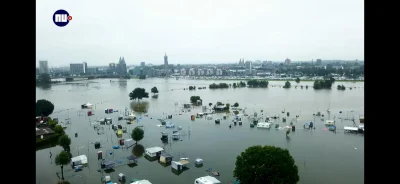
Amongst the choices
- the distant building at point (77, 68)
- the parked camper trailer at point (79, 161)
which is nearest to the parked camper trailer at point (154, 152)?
the parked camper trailer at point (79, 161)

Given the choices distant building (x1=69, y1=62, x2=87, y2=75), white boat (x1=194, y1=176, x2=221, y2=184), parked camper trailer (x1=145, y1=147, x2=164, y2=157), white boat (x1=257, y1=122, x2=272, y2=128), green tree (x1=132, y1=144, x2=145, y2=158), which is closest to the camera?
white boat (x1=194, y1=176, x2=221, y2=184)

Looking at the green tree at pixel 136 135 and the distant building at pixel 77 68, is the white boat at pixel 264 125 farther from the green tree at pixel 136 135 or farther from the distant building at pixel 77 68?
the distant building at pixel 77 68

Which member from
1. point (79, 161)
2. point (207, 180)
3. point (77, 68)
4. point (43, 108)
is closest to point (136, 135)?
point (79, 161)

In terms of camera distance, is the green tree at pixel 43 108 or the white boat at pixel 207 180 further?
the green tree at pixel 43 108

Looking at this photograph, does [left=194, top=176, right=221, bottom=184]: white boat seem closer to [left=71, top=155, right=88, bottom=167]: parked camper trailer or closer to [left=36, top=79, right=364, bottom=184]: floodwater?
[left=36, top=79, right=364, bottom=184]: floodwater

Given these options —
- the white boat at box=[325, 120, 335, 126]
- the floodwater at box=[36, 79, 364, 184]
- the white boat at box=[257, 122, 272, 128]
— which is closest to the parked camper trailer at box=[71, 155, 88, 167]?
the floodwater at box=[36, 79, 364, 184]
